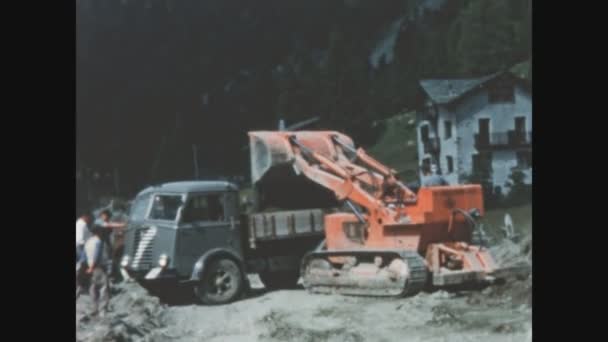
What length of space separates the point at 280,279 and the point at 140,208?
154 cm

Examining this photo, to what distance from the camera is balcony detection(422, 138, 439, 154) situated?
8.47 m

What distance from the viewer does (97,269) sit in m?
8.60

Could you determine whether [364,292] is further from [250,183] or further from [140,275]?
[140,275]

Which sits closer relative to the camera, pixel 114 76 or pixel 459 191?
pixel 459 191

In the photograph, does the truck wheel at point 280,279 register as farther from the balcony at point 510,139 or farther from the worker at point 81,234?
the balcony at point 510,139

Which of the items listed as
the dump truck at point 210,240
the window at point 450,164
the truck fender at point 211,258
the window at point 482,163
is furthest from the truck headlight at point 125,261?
the window at point 482,163

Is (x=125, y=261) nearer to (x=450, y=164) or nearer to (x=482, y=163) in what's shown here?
(x=450, y=164)

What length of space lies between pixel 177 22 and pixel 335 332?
11.3 ft

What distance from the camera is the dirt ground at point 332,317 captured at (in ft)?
26.7

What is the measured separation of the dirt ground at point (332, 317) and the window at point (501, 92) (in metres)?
1.33

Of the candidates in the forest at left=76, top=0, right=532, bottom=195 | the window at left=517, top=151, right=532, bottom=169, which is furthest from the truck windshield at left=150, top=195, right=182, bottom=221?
the window at left=517, top=151, right=532, bottom=169

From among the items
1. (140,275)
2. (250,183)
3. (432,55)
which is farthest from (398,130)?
Answer: (140,275)

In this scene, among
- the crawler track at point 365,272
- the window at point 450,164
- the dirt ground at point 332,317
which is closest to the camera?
the dirt ground at point 332,317

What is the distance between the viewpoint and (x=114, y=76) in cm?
901
